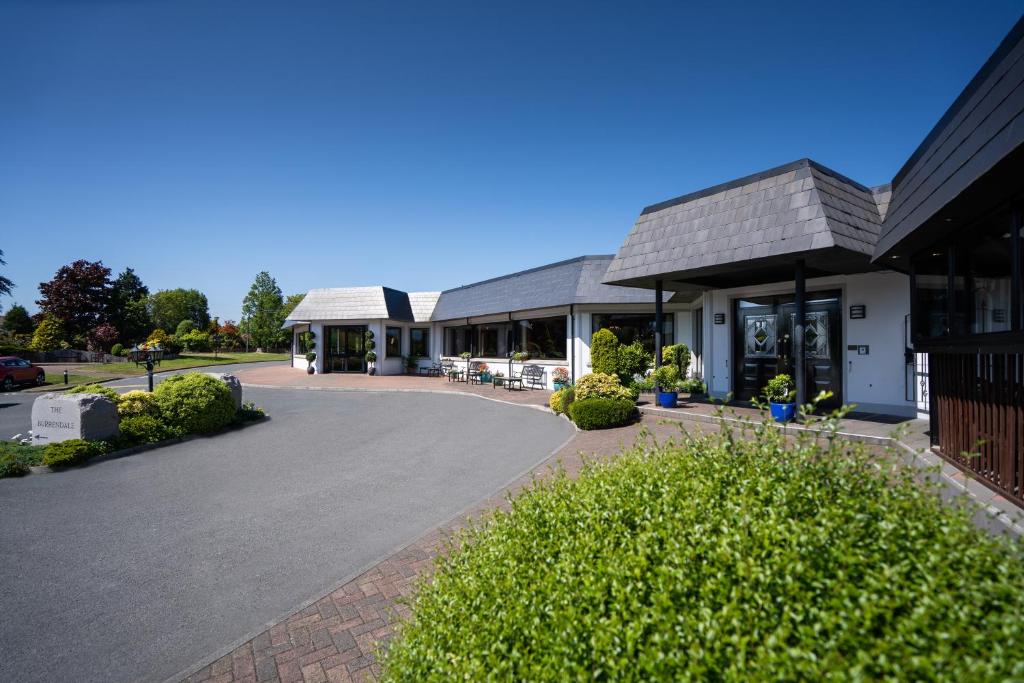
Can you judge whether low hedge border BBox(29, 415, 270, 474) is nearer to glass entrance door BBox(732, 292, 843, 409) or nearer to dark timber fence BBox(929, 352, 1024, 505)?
dark timber fence BBox(929, 352, 1024, 505)

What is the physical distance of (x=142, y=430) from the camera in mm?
9711

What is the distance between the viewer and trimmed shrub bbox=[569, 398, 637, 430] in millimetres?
10344

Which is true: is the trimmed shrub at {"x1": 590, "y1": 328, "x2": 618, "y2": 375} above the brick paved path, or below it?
above

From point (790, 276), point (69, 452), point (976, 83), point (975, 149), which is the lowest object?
point (69, 452)

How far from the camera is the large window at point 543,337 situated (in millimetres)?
19203

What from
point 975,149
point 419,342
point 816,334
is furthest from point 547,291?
point 975,149

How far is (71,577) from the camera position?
14.5 feet

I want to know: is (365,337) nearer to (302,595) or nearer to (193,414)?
(193,414)

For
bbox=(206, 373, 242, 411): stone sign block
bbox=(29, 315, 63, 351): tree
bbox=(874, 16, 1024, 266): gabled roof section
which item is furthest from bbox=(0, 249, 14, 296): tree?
bbox=(874, 16, 1024, 266): gabled roof section

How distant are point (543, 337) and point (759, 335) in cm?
946

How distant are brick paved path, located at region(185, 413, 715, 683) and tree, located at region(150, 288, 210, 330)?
7104 centimetres

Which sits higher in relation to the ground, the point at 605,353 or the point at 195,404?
the point at 605,353

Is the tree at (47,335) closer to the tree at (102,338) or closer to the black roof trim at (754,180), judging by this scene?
the tree at (102,338)

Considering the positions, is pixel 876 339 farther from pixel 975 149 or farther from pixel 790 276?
pixel 975 149
